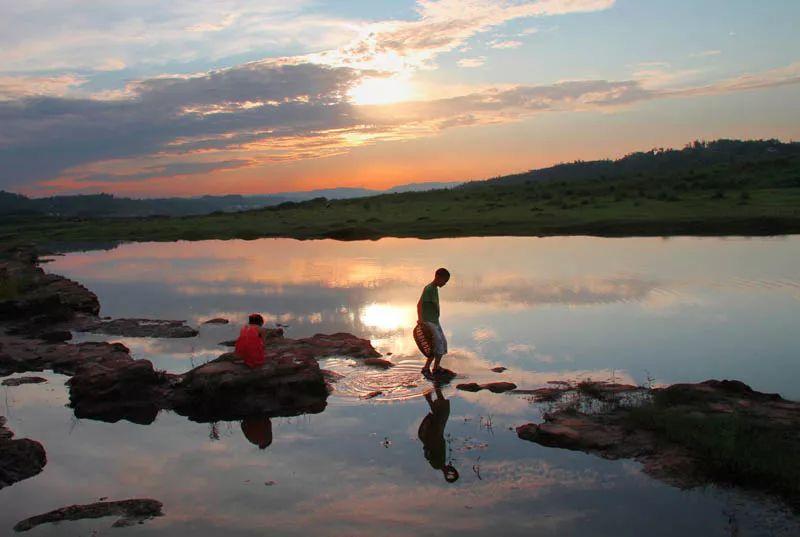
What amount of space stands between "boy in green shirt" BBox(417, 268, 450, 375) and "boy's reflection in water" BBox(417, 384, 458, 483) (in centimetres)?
104

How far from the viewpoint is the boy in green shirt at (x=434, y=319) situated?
12.4 m

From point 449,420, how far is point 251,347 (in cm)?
382

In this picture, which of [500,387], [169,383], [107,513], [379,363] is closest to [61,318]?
[169,383]

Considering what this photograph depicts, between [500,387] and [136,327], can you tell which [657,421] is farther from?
[136,327]

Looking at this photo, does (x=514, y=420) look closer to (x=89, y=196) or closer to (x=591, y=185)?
(x=591, y=185)

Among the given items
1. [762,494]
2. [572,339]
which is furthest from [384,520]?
[572,339]

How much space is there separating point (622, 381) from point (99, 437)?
8382mm

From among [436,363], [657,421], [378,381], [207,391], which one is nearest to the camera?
[657,421]

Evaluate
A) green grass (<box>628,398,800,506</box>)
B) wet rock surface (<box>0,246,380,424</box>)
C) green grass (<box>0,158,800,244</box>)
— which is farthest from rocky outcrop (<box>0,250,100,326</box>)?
green grass (<box>0,158,800,244</box>)

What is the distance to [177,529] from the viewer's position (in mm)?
7105

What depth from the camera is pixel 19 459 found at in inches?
347

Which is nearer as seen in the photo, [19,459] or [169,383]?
[19,459]

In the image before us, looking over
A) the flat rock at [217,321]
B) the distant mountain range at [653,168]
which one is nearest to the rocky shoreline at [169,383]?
the flat rock at [217,321]

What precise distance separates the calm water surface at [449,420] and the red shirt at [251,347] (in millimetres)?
1449
